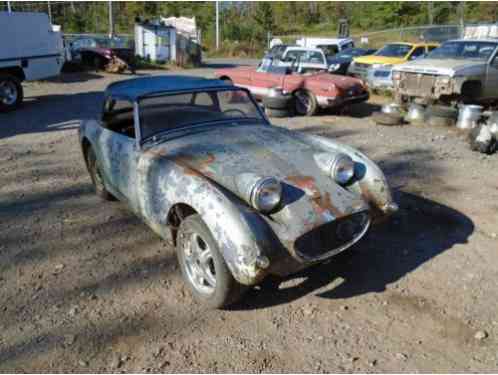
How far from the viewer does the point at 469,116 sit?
8.80m

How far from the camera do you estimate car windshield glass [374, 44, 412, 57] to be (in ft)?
48.2

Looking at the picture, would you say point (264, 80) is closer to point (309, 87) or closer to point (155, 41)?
point (309, 87)

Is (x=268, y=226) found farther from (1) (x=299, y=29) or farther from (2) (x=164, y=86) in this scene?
(1) (x=299, y=29)

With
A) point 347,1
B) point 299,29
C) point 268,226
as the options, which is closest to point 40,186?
point 268,226

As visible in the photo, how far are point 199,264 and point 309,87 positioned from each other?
794 cm

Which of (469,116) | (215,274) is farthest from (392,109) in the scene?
(215,274)

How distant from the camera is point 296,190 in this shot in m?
3.12

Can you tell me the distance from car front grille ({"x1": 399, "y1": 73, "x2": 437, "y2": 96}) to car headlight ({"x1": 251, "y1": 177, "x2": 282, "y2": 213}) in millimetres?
8418

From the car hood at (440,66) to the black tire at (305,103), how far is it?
2359 millimetres

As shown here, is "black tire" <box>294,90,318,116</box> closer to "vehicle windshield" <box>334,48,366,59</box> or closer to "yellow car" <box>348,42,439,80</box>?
"yellow car" <box>348,42,439,80</box>

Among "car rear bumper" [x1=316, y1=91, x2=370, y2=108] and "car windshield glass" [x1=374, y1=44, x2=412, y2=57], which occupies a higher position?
"car windshield glass" [x1=374, y1=44, x2=412, y2=57]

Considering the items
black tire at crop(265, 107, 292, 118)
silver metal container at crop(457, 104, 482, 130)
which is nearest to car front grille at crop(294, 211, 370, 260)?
silver metal container at crop(457, 104, 482, 130)

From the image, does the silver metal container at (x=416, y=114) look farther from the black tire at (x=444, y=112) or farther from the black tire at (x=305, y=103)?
the black tire at (x=305, y=103)

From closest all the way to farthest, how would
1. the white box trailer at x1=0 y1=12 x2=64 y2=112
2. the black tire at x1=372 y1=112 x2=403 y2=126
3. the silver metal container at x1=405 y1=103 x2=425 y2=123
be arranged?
the black tire at x1=372 y1=112 x2=403 y2=126, the silver metal container at x1=405 y1=103 x2=425 y2=123, the white box trailer at x1=0 y1=12 x2=64 y2=112
